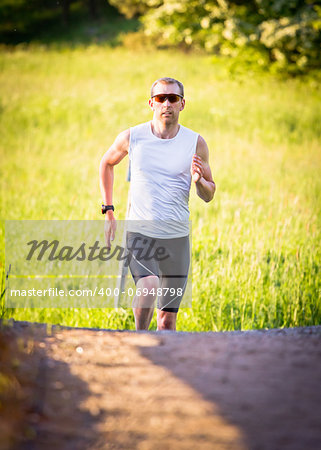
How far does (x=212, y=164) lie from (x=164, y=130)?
6555mm

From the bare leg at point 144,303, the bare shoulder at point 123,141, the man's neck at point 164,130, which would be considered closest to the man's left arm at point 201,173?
the man's neck at point 164,130

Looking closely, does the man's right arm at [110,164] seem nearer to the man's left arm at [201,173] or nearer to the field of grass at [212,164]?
the man's left arm at [201,173]

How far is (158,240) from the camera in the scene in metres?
3.69

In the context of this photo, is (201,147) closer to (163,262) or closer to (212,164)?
(163,262)

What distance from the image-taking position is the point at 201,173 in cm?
347

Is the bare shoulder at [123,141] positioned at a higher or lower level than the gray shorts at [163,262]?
higher

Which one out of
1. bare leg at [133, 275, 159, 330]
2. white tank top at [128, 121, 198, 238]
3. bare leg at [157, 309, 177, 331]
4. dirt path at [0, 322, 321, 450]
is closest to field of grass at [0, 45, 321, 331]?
bare leg at [157, 309, 177, 331]

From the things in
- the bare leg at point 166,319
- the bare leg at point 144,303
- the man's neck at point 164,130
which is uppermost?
the man's neck at point 164,130

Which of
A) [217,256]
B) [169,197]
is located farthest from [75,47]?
[169,197]

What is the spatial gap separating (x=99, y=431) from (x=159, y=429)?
30cm

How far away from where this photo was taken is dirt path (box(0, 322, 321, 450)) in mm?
2400

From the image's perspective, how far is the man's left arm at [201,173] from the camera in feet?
11.3

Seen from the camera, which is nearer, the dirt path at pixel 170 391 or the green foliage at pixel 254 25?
the dirt path at pixel 170 391

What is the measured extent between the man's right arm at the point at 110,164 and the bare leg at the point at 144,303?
485mm
